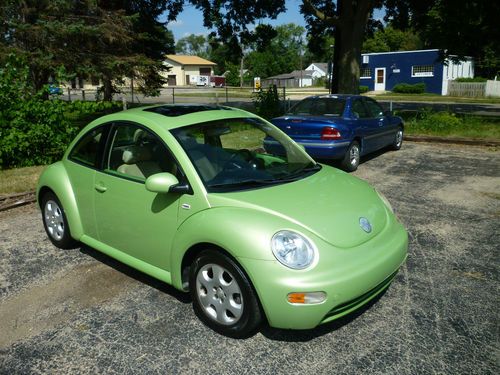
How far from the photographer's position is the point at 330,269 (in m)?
3.04

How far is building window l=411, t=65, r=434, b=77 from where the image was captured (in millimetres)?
46969

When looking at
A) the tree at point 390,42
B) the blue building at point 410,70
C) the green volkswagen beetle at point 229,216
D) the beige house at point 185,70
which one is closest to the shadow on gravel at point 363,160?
the green volkswagen beetle at point 229,216

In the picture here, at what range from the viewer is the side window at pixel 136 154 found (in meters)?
3.91

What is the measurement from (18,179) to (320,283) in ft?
21.9

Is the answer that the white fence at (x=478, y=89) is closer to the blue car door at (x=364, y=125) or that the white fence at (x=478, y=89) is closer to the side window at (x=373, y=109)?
the side window at (x=373, y=109)

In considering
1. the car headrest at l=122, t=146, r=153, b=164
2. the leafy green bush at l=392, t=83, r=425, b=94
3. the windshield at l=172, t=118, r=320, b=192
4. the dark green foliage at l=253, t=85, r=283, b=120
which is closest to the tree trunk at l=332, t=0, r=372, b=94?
the dark green foliage at l=253, t=85, r=283, b=120

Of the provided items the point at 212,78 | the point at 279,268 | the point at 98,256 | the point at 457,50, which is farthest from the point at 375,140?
the point at 212,78

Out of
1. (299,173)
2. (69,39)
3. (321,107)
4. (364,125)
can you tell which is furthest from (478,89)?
(299,173)

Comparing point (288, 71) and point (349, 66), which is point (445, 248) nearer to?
point (349, 66)

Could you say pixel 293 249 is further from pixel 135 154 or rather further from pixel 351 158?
pixel 351 158

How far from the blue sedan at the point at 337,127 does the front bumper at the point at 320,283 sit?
569 cm

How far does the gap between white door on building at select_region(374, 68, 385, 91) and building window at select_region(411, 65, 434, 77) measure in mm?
3433

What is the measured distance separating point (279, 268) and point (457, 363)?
1.33 m

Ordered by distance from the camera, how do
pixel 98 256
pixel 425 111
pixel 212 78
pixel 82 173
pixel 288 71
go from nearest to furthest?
pixel 82 173
pixel 98 256
pixel 425 111
pixel 212 78
pixel 288 71
